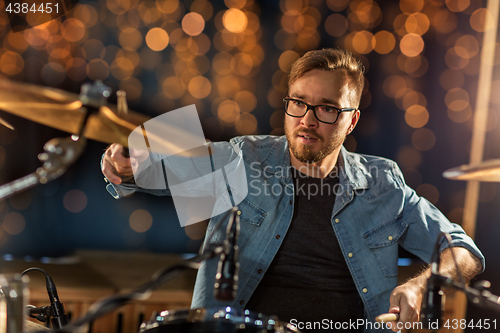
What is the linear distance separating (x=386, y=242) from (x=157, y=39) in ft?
4.30

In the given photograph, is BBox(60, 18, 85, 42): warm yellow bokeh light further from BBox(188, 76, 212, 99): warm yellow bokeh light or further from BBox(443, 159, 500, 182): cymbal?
BBox(443, 159, 500, 182): cymbal

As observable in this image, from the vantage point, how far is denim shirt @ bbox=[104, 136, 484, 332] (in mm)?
1272

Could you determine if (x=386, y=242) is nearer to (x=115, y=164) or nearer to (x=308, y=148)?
(x=308, y=148)

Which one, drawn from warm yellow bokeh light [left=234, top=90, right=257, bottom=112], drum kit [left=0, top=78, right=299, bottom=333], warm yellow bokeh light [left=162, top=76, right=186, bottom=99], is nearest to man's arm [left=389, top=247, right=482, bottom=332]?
drum kit [left=0, top=78, right=299, bottom=333]

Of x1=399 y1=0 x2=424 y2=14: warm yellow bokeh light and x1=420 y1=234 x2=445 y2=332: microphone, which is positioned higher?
x1=399 y1=0 x2=424 y2=14: warm yellow bokeh light

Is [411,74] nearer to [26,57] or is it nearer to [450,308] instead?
[450,308]

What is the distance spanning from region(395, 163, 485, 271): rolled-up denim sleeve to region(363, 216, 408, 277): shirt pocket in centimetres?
4

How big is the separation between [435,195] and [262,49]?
1083 mm

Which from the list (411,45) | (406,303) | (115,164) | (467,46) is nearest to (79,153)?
(115,164)

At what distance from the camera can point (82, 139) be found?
65 centimetres

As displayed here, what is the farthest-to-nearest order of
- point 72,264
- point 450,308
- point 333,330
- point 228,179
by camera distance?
1. point 450,308
2. point 72,264
3. point 228,179
4. point 333,330

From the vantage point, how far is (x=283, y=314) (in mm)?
1230

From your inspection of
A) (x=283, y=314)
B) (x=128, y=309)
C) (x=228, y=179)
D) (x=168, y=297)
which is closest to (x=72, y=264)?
(x=128, y=309)

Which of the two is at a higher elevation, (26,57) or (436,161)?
(26,57)
